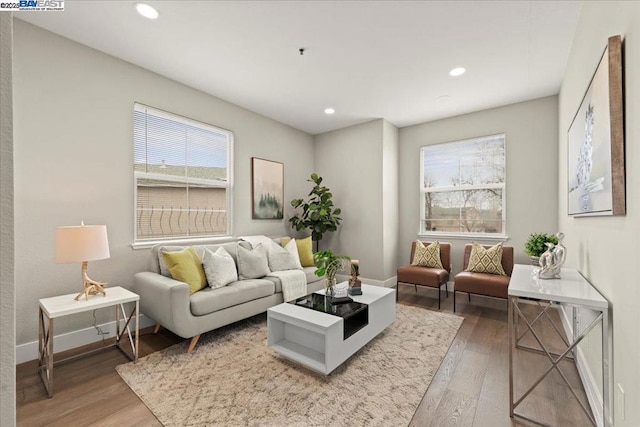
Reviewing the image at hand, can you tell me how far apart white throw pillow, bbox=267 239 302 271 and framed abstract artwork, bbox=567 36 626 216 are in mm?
2959

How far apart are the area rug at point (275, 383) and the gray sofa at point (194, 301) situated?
0.23 meters

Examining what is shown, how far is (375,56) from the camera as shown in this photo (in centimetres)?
288

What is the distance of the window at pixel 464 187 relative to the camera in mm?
4266

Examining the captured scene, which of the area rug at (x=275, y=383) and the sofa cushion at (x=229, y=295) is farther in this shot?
the sofa cushion at (x=229, y=295)

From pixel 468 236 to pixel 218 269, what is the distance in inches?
143

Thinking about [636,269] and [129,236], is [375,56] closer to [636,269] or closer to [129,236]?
[636,269]

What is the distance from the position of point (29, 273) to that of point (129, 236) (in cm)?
79

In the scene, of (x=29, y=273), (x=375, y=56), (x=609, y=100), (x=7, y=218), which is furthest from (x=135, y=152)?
(x=609, y=100)

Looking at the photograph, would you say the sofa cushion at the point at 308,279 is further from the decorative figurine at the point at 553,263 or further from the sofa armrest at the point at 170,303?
the decorative figurine at the point at 553,263

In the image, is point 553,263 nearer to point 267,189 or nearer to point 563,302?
point 563,302

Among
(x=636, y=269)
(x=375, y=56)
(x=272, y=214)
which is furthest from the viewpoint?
(x=272, y=214)

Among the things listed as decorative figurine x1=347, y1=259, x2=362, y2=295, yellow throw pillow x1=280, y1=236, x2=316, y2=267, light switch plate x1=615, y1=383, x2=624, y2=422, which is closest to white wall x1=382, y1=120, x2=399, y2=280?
yellow throw pillow x1=280, y1=236, x2=316, y2=267

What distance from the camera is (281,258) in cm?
379

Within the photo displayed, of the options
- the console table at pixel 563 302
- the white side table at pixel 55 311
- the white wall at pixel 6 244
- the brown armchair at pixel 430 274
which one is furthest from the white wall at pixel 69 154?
the console table at pixel 563 302
